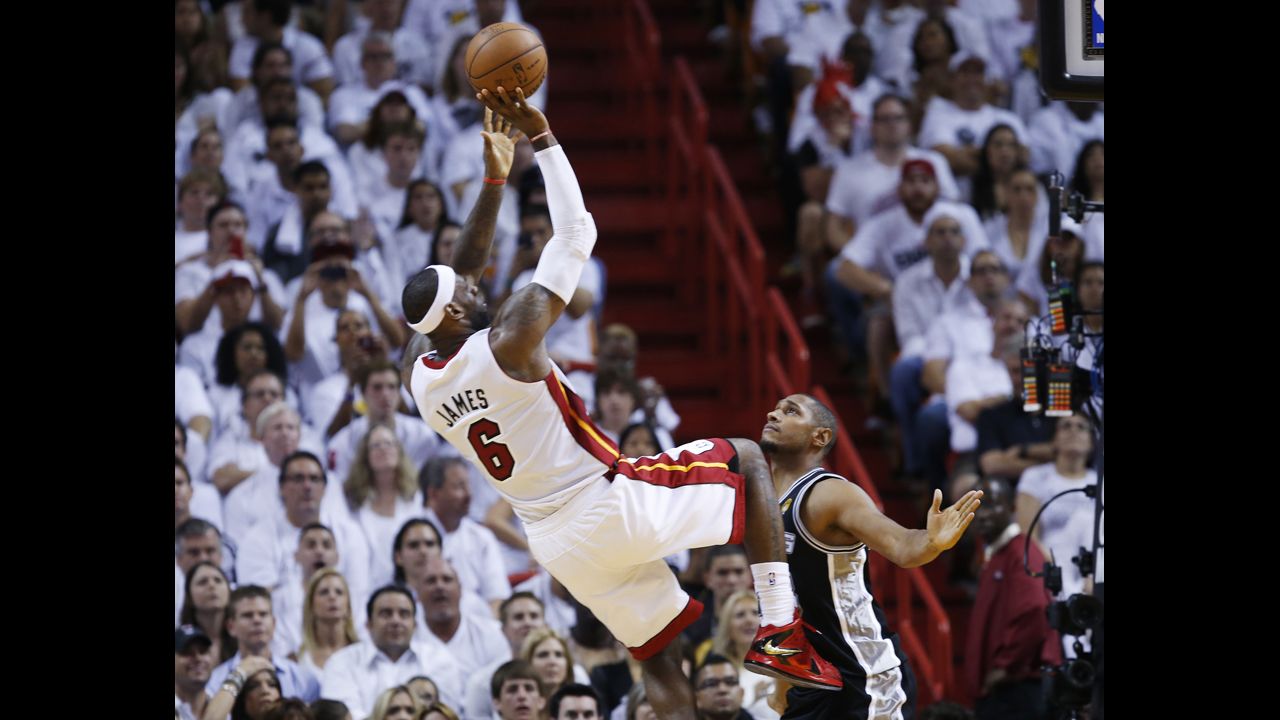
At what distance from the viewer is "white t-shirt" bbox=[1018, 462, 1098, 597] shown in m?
9.83

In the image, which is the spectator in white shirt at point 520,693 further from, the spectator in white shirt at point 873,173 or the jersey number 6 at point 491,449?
the spectator in white shirt at point 873,173

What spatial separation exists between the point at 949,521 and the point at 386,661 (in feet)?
13.1

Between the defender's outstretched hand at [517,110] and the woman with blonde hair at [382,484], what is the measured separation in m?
3.92

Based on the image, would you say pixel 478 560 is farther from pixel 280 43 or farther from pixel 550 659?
pixel 280 43

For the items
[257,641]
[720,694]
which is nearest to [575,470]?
[720,694]

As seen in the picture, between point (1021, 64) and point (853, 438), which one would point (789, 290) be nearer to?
point (853, 438)

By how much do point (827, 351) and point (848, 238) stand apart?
827 millimetres

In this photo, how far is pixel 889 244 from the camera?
1181 centimetres

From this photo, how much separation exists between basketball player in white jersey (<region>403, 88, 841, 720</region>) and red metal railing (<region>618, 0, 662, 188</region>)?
7.06 m

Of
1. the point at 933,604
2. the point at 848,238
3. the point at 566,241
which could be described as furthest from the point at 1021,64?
the point at 566,241

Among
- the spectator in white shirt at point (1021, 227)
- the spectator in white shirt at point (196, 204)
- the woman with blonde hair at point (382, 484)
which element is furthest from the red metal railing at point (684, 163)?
the woman with blonde hair at point (382, 484)

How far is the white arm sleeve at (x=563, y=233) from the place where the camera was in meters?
6.06

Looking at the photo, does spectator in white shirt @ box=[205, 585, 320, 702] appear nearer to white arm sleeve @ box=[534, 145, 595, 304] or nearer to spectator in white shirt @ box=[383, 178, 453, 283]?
spectator in white shirt @ box=[383, 178, 453, 283]

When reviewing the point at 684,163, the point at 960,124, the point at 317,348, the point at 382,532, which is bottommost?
the point at 382,532
